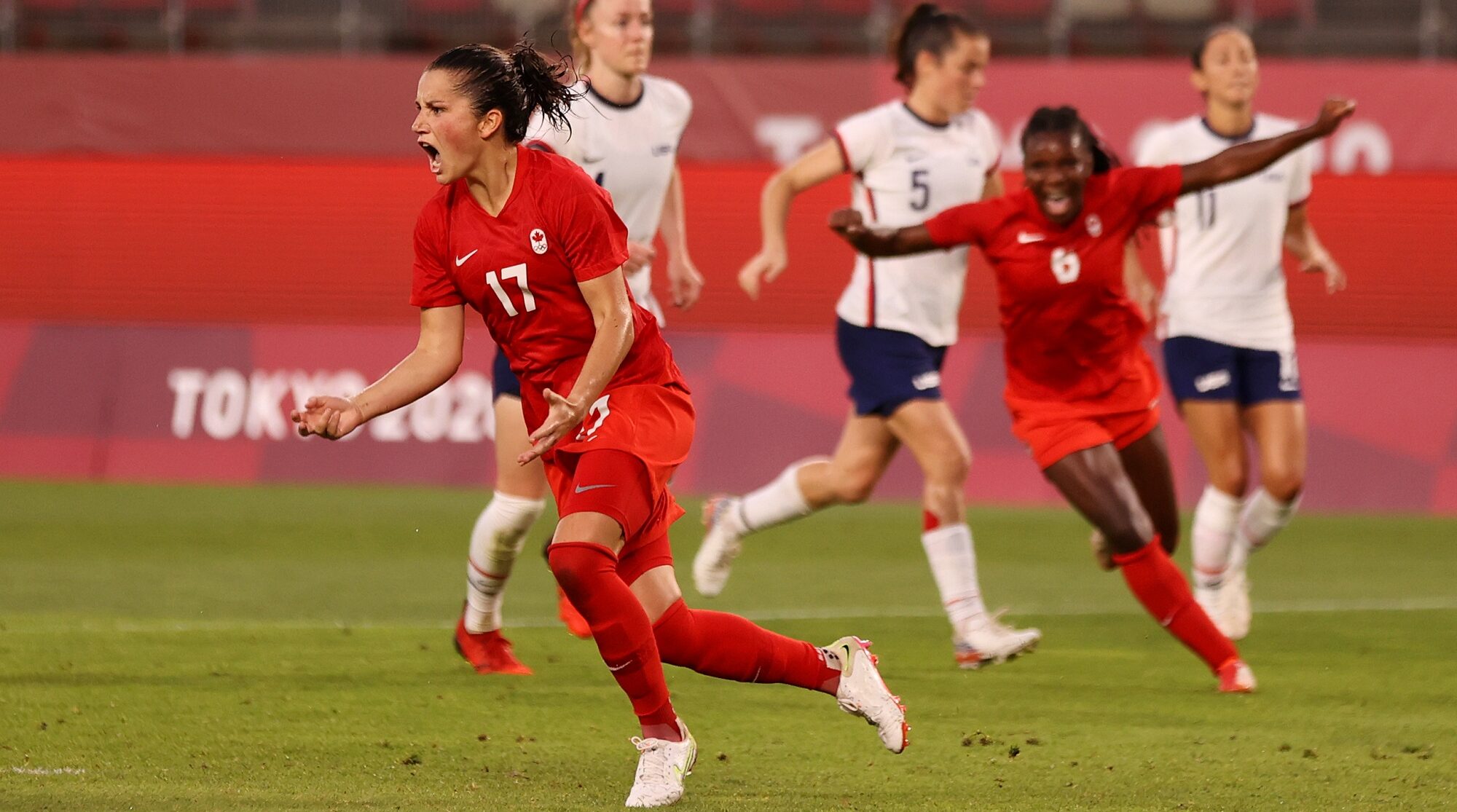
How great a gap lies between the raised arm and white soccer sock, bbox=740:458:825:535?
2296 mm

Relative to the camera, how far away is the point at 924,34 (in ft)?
26.4

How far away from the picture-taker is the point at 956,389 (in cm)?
1413

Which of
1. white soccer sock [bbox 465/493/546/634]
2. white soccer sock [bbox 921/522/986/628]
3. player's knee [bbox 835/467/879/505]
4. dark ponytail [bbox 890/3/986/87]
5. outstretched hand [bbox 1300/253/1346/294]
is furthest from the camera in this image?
outstretched hand [bbox 1300/253/1346/294]

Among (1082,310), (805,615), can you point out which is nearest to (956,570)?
(1082,310)

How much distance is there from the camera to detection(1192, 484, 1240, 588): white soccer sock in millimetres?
8320

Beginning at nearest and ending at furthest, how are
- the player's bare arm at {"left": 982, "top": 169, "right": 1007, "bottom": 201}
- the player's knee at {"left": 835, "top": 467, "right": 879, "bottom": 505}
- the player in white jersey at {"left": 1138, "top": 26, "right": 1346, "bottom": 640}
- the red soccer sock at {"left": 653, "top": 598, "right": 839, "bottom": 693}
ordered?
the red soccer sock at {"left": 653, "top": 598, "right": 839, "bottom": 693}
the player's knee at {"left": 835, "top": 467, "right": 879, "bottom": 505}
the player's bare arm at {"left": 982, "top": 169, "right": 1007, "bottom": 201}
the player in white jersey at {"left": 1138, "top": 26, "right": 1346, "bottom": 640}

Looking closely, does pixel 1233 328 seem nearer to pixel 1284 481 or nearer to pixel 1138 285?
pixel 1138 285

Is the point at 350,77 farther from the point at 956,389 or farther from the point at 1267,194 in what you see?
the point at 1267,194

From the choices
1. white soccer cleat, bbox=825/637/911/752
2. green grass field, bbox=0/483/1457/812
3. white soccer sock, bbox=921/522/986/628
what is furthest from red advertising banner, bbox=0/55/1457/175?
white soccer cleat, bbox=825/637/911/752

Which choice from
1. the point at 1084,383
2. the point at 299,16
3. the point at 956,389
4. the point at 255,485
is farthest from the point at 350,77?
the point at 1084,383

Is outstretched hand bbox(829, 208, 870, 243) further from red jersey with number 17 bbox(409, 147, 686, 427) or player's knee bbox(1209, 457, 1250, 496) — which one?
player's knee bbox(1209, 457, 1250, 496)

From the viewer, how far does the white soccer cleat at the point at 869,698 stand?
17.5ft

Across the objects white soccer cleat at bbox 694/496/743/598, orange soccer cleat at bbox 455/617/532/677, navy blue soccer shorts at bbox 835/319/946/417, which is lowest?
white soccer cleat at bbox 694/496/743/598

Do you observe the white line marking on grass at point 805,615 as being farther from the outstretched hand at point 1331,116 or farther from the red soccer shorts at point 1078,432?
the outstretched hand at point 1331,116
